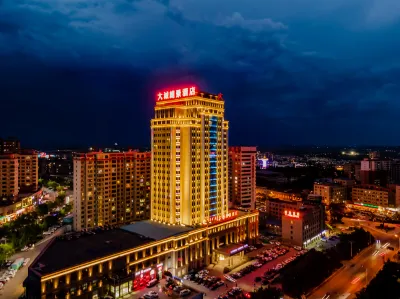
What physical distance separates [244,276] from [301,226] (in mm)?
15618

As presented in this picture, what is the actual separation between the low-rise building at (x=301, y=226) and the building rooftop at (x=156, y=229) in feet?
60.0

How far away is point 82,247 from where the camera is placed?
36375 millimetres

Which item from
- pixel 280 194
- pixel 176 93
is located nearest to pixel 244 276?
pixel 176 93

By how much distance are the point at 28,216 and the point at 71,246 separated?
35195mm

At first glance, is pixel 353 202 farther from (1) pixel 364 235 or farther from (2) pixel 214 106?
(2) pixel 214 106

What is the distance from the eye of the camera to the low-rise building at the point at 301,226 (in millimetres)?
52250

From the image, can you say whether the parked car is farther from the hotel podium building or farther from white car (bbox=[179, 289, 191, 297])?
white car (bbox=[179, 289, 191, 297])

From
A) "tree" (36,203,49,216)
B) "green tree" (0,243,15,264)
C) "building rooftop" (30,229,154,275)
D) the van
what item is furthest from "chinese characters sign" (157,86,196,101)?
"tree" (36,203,49,216)

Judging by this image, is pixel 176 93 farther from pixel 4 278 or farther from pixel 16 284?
pixel 4 278

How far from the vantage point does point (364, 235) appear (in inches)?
2073

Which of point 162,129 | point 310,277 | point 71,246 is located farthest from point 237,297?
point 162,129

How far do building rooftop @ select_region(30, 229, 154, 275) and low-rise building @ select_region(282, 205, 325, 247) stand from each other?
83.5 ft

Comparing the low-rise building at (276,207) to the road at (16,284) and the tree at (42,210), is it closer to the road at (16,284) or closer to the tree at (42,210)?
→ the road at (16,284)

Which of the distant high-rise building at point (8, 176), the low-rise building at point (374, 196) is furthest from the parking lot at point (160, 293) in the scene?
the low-rise building at point (374, 196)
